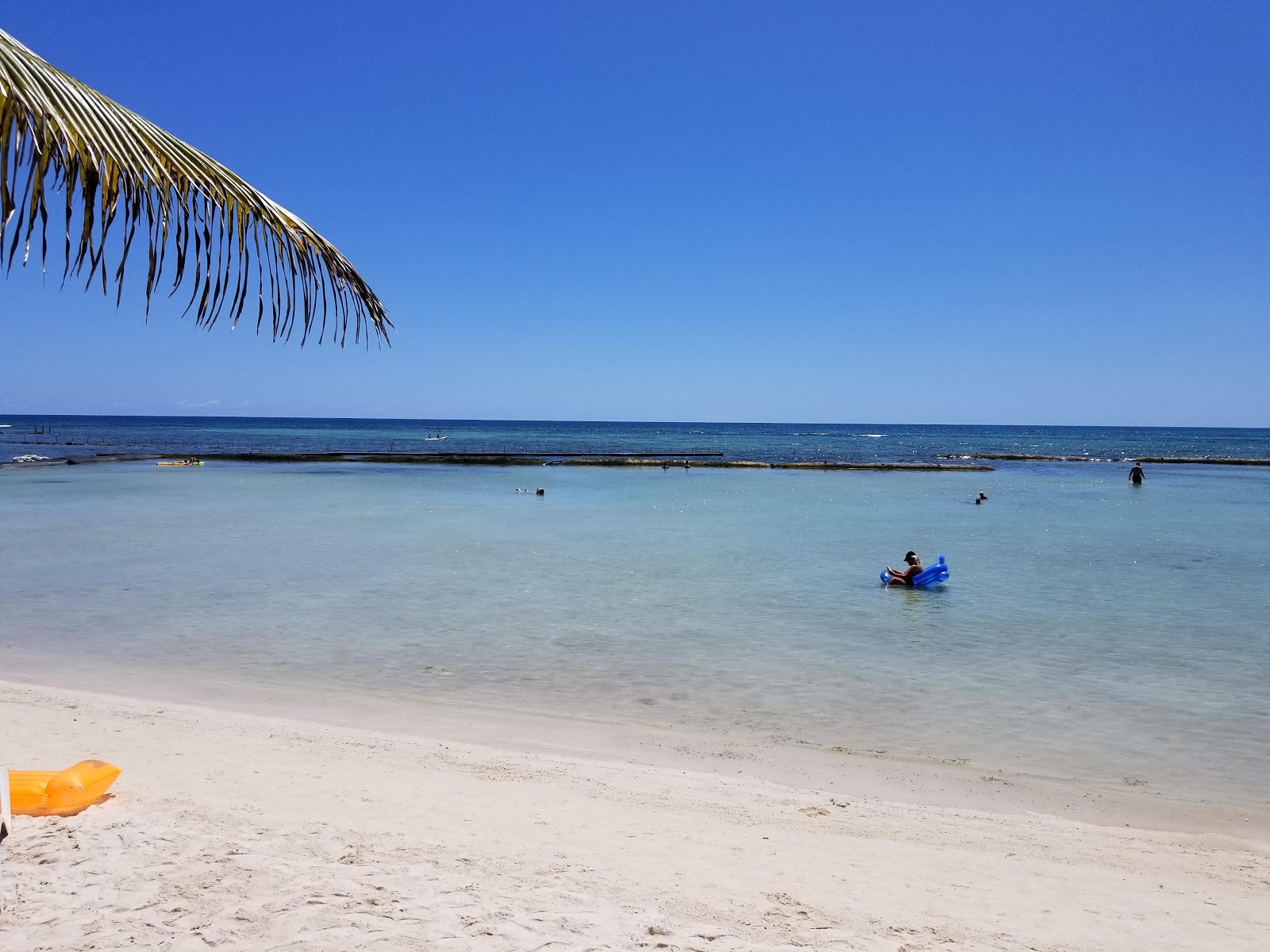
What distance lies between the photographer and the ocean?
7.73 meters

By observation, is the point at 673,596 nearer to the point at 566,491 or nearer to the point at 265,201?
the point at 265,201

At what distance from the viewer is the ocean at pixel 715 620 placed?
7.73m

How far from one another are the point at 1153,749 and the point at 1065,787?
4.44 ft

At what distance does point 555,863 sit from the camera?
4.60 meters

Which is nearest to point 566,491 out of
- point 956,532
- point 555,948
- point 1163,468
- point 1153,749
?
point 956,532

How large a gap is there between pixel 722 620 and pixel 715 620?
0.29 feet

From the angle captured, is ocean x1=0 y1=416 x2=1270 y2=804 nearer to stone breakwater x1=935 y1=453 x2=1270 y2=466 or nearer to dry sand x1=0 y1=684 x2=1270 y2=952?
dry sand x1=0 y1=684 x2=1270 y2=952

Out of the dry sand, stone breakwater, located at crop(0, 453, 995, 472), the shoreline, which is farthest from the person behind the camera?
stone breakwater, located at crop(0, 453, 995, 472)

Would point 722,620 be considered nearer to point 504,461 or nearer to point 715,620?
point 715,620

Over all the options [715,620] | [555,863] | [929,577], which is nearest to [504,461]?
[929,577]

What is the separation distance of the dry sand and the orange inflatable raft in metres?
0.16

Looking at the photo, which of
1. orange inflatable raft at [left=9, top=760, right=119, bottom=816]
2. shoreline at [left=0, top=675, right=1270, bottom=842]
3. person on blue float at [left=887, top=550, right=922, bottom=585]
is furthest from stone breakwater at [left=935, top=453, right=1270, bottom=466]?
orange inflatable raft at [left=9, top=760, right=119, bottom=816]

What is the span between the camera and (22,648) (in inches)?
383

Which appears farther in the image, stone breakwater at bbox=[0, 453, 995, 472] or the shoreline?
stone breakwater at bbox=[0, 453, 995, 472]
